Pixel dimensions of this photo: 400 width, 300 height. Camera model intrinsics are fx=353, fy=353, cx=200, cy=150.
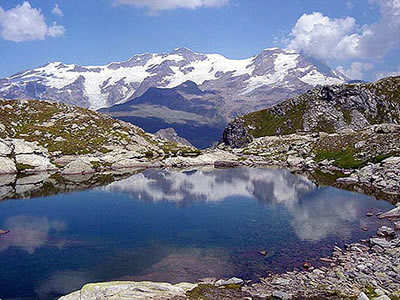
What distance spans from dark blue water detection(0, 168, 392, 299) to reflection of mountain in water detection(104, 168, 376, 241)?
0.96 feet

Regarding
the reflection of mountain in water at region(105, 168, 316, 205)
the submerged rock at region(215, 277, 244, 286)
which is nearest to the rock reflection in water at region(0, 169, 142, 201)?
the reflection of mountain in water at region(105, 168, 316, 205)

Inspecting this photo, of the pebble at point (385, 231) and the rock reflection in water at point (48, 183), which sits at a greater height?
the rock reflection in water at point (48, 183)

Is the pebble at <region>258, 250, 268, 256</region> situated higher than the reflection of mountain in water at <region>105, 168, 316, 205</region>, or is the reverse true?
the reflection of mountain in water at <region>105, 168, 316, 205</region>

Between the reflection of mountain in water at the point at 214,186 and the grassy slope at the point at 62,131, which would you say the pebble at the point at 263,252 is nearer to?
the reflection of mountain in water at the point at 214,186

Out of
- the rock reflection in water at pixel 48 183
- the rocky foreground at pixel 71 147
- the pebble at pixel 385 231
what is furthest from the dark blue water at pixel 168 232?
the rocky foreground at pixel 71 147

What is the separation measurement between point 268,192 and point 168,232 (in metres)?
47.2

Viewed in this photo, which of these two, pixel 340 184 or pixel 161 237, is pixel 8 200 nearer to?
pixel 161 237

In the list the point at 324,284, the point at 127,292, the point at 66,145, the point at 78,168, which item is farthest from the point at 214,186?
the point at 66,145

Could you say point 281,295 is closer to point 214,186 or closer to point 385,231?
point 385,231

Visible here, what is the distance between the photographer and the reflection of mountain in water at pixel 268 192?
69.8m

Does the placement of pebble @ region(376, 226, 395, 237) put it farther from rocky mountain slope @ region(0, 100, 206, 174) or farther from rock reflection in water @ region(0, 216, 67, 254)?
rocky mountain slope @ region(0, 100, 206, 174)

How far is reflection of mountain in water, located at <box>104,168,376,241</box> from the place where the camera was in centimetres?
6981

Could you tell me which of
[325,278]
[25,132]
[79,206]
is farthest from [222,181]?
[25,132]

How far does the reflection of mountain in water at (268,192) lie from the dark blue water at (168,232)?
0.29 meters
